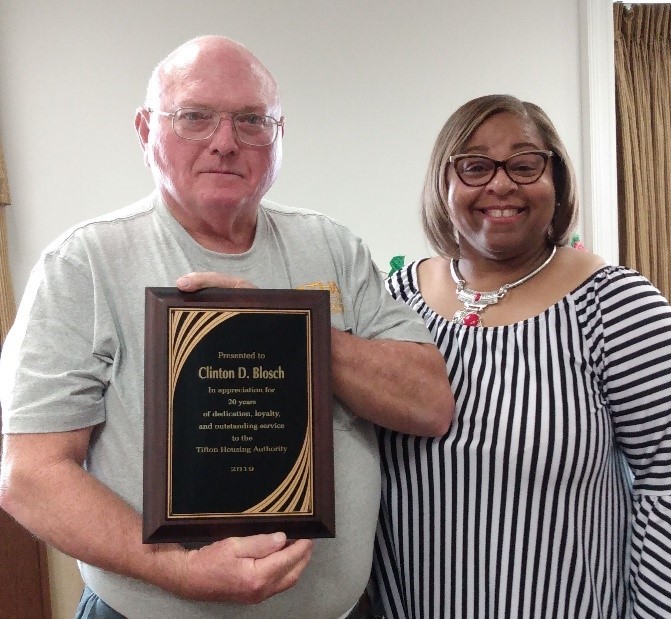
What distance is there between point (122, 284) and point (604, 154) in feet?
8.31

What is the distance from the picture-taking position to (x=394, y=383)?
1054 mm

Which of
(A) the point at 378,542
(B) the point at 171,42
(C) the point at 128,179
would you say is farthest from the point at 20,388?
(B) the point at 171,42

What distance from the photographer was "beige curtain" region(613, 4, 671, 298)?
10.2 feet

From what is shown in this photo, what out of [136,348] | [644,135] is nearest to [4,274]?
[136,348]

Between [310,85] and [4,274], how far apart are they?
1.48 meters

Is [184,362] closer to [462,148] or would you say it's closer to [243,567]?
[243,567]

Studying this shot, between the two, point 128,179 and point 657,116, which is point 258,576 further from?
point 657,116

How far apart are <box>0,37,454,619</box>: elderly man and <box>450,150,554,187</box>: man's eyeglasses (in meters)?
0.27

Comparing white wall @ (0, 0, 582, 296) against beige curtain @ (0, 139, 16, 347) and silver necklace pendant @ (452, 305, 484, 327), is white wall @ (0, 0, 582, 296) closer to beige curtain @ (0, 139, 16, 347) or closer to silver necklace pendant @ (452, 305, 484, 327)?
beige curtain @ (0, 139, 16, 347)

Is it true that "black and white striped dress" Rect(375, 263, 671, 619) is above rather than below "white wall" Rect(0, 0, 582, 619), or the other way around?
below

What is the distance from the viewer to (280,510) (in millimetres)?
854

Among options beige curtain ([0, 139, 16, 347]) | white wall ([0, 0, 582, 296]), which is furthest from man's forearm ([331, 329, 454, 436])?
beige curtain ([0, 139, 16, 347])

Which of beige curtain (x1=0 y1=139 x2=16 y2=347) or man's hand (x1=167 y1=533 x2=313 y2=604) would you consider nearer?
man's hand (x1=167 y1=533 x2=313 y2=604)

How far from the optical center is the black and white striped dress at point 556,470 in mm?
1093
